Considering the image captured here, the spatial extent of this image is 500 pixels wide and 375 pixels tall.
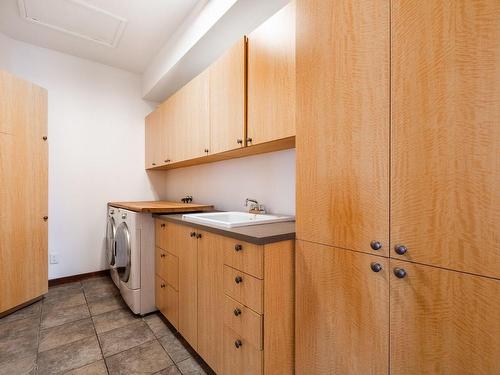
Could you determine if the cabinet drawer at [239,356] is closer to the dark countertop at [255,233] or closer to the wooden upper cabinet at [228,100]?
the dark countertop at [255,233]

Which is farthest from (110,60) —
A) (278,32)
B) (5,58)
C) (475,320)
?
(475,320)

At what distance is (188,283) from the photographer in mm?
1633

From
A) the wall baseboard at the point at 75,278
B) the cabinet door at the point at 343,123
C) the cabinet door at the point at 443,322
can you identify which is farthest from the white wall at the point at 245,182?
the wall baseboard at the point at 75,278

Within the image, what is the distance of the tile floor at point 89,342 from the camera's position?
149 centimetres

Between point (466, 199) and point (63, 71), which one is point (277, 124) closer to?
point (466, 199)

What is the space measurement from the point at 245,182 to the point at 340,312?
138 centimetres

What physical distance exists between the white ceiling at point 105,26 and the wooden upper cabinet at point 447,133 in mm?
1933

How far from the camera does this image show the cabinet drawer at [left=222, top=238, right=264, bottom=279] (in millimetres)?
1084

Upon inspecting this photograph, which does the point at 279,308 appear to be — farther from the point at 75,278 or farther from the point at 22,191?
the point at 75,278

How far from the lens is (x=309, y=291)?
1.10 meters

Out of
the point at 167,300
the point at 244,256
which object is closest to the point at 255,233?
the point at 244,256

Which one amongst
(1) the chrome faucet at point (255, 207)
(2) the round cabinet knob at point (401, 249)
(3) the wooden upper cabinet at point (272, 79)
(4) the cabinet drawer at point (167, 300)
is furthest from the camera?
(1) the chrome faucet at point (255, 207)

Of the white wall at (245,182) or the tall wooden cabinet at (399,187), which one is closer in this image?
the tall wooden cabinet at (399,187)

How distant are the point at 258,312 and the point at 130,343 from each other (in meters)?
1.24
